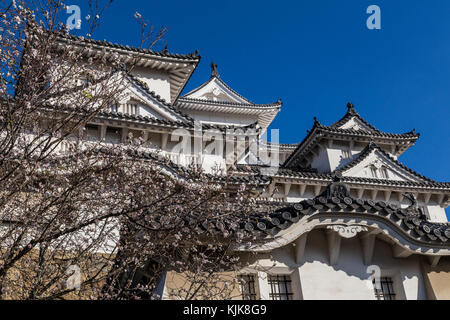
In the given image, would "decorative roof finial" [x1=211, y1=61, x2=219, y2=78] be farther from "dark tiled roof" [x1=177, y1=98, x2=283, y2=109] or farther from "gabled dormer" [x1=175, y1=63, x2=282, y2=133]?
"dark tiled roof" [x1=177, y1=98, x2=283, y2=109]

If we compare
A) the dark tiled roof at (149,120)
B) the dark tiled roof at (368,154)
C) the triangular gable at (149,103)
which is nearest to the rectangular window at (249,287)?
the dark tiled roof at (149,120)

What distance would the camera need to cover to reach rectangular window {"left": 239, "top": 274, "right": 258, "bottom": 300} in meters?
8.01

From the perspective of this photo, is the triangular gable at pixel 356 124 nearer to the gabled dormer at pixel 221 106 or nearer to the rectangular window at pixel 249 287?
the gabled dormer at pixel 221 106

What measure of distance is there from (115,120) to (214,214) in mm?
13056

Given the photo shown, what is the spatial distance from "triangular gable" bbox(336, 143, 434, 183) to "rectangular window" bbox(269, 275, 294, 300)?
21897mm

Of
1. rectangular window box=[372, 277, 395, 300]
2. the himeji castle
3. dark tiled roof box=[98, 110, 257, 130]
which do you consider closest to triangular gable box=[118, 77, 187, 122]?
the himeji castle

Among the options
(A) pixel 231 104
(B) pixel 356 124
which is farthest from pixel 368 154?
(A) pixel 231 104

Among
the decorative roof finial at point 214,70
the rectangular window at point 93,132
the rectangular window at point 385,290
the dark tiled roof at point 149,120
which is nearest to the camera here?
the rectangular window at point 385,290

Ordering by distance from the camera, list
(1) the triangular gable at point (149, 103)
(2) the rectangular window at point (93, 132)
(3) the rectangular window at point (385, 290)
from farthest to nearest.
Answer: (1) the triangular gable at point (149, 103) < (2) the rectangular window at point (93, 132) < (3) the rectangular window at point (385, 290)

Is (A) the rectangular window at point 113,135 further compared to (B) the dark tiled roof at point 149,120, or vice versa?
(A) the rectangular window at point 113,135

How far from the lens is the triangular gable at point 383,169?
29.0m

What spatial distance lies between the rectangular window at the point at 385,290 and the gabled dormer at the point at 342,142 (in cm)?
2143

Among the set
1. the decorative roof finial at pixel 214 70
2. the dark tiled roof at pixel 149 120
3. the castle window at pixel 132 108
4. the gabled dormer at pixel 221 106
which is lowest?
the dark tiled roof at pixel 149 120
